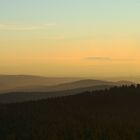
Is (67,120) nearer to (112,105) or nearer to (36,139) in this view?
(36,139)

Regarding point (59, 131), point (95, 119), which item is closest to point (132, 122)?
point (95, 119)

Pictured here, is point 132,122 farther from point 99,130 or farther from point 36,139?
point 36,139

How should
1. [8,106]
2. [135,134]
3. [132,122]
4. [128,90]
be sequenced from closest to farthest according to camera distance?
1. [135,134]
2. [132,122]
3. [8,106]
4. [128,90]

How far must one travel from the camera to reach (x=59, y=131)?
67.6 ft

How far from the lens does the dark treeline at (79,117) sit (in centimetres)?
2024

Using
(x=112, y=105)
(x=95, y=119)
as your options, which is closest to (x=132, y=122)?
(x=95, y=119)

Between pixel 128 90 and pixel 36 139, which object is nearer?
pixel 36 139

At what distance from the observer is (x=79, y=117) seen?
2425 cm

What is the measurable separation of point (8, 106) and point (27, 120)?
18.0 ft

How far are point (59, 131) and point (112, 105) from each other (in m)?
8.73

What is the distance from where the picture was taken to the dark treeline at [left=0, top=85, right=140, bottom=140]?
20.2 meters

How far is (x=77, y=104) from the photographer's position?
2909 centimetres

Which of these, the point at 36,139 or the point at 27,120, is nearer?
the point at 36,139

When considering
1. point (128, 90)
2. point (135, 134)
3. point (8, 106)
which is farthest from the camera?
point (128, 90)
